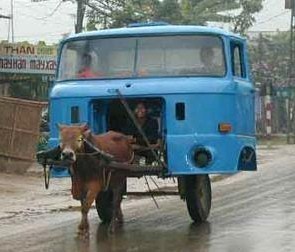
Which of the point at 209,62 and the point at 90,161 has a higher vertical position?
the point at 209,62

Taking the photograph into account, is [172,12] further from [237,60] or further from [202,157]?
[202,157]

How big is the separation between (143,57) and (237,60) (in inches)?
61.8

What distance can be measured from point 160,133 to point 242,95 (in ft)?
4.62

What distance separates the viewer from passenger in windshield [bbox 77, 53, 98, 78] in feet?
39.2

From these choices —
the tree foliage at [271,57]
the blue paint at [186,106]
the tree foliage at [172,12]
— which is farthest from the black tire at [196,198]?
the tree foliage at [271,57]

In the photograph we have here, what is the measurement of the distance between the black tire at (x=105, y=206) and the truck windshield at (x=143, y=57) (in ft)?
5.91

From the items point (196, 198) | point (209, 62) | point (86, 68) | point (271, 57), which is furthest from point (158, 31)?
point (271, 57)

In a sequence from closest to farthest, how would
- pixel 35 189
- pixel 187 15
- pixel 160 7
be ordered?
pixel 35 189 → pixel 160 7 → pixel 187 15

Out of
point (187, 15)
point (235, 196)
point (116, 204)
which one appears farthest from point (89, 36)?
point (187, 15)

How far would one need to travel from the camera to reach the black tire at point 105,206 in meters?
12.2

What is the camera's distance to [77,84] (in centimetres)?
1166

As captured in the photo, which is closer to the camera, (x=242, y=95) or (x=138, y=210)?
(x=242, y=95)

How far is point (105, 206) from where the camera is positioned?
40.8 feet

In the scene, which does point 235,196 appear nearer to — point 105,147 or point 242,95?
point 242,95
